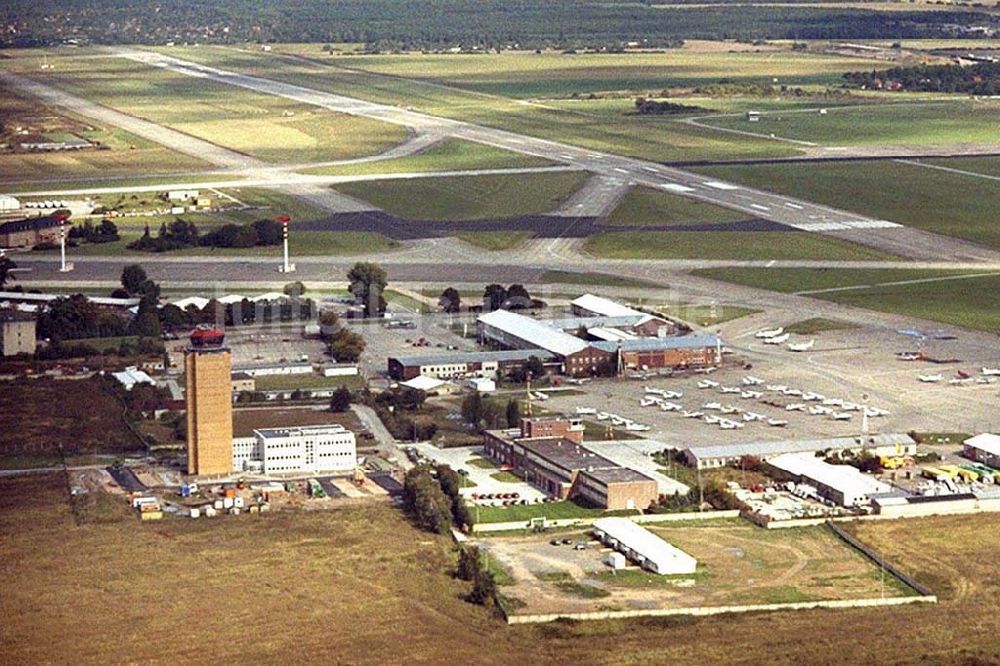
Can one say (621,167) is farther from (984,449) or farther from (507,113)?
(984,449)

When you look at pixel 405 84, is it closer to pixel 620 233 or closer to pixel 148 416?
pixel 620 233

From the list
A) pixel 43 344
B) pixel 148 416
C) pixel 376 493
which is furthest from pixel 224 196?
pixel 376 493

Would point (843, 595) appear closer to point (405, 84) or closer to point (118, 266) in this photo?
point (118, 266)

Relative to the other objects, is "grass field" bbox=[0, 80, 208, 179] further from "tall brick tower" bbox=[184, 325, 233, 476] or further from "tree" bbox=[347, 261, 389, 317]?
"tall brick tower" bbox=[184, 325, 233, 476]

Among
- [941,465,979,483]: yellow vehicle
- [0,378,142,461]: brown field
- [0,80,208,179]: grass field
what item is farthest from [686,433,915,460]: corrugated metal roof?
[0,80,208,179]: grass field

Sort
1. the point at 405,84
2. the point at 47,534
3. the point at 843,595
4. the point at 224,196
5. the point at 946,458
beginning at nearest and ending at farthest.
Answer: the point at 843,595 → the point at 47,534 → the point at 946,458 → the point at 224,196 → the point at 405,84

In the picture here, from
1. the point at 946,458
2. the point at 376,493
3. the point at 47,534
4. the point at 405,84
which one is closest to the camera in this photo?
the point at 47,534

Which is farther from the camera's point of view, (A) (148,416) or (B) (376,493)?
(A) (148,416)
